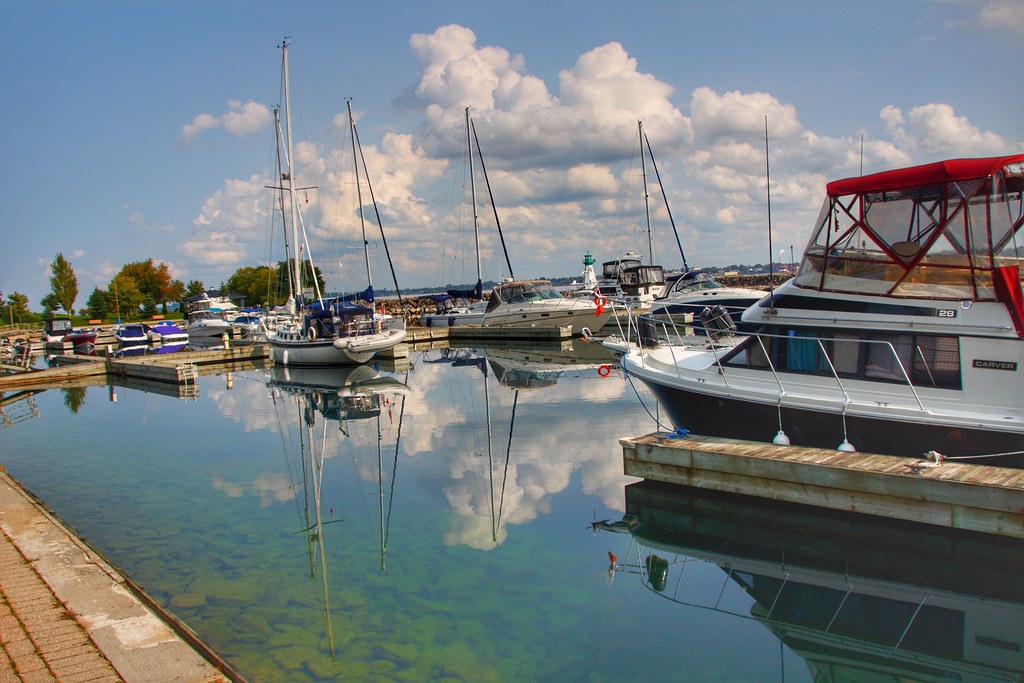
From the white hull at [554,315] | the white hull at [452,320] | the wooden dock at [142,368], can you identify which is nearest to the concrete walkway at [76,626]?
the wooden dock at [142,368]

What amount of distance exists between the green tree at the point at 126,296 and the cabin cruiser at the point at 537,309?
61.7m

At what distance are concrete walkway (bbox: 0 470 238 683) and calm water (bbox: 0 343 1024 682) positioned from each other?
45.2 inches

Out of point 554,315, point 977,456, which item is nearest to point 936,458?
point 977,456

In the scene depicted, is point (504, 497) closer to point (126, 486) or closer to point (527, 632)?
point (527, 632)

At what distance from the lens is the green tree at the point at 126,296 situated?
87688 mm

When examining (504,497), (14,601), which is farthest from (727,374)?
(14,601)

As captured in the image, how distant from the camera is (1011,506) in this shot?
28.5ft

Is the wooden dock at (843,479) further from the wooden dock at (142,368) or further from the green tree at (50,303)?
the green tree at (50,303)

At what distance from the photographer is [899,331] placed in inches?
435

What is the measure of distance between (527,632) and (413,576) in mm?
2140

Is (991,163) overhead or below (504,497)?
overhead

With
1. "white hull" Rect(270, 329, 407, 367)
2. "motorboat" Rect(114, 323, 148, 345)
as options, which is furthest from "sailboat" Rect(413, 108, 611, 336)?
"motorboat" Rect(114, 323, 148, 345)

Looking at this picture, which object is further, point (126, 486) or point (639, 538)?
point (126, 486)

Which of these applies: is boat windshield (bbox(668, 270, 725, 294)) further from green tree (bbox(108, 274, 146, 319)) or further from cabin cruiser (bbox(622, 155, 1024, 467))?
green tree (bbox(108, 274, 146, 319))
